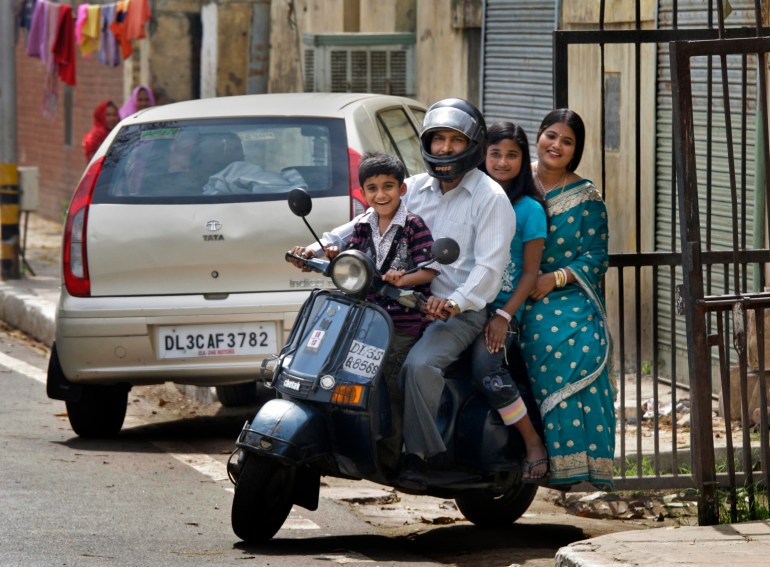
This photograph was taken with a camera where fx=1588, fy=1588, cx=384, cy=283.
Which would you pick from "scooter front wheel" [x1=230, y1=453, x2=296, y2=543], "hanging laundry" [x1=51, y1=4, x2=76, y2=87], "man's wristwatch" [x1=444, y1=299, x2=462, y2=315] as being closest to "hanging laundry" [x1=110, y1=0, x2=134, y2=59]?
"hanging laundry" [x1=51, y1=4, x2=76, y2=87]

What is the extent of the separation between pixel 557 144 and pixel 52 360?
3.29m

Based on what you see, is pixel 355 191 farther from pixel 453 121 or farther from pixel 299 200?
pixel 453 121

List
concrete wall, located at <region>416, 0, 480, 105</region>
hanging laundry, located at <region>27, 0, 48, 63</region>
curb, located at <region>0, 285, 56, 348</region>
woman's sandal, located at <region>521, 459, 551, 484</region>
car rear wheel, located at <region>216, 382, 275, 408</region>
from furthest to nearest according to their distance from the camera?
hanging laundry, located at <region>27, 0, 48, 63</region>
concrete wall, located at <region>416, 0, 480, 105</region>
curb, located at <region>0, 285, 56, 348</region>
car rear wheel, located at <region>216, 382, 275, 408</region>
woman's sandal, located at <region>521, 459, 551, 484</region>

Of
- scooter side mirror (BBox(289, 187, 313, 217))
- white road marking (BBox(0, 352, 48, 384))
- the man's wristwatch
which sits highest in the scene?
scooter side mirror (BBox(289, 187, 313, 217))

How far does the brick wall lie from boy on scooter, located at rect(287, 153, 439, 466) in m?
15.6

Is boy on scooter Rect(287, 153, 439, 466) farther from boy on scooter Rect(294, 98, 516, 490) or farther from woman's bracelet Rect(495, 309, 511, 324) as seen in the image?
woman's bracelet Rect(495, 309, 511, 324)

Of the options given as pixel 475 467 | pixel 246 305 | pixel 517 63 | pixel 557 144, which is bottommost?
pixel 475 467

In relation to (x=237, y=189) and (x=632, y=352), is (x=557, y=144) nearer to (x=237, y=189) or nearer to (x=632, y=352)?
(x=237, y=189)

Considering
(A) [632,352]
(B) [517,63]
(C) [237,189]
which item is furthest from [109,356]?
(B) [517,63]

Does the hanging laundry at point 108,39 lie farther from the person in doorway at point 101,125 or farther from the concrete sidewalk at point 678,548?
the concrete sidewalk at point 678,548

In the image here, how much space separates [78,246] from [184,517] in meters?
2.01

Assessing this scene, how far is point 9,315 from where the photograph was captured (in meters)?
13.1

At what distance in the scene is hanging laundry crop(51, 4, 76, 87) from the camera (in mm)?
17344

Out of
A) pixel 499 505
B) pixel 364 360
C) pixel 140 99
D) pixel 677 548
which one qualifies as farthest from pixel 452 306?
pixel 140 99
